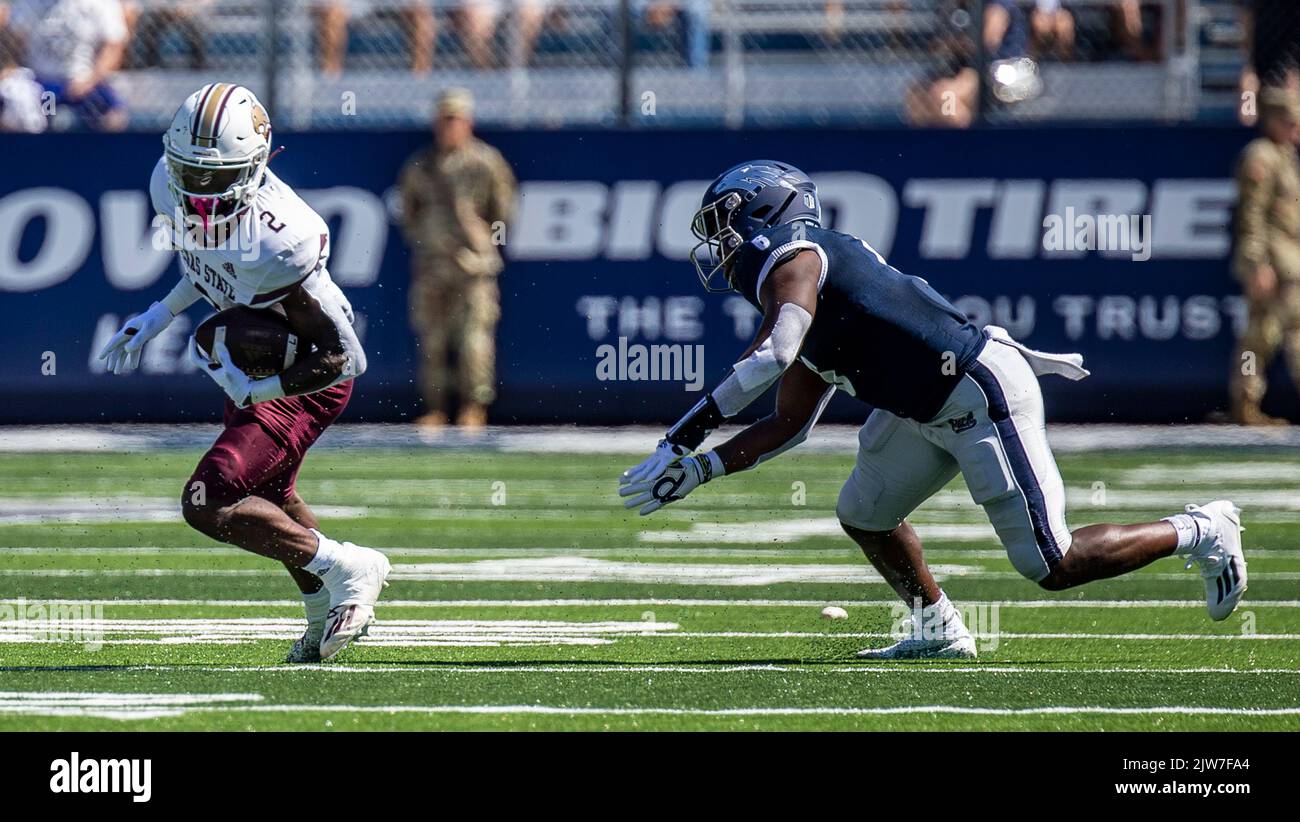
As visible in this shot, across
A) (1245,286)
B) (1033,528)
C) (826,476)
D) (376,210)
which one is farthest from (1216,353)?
(1033,528)

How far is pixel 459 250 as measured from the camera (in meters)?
12.2

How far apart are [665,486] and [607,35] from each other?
7.87 metres

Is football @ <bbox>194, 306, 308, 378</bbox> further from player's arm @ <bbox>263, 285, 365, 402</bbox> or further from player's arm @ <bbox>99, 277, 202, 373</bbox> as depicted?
player's arm @ <bbox>99, 277, 202, 373</bbox>

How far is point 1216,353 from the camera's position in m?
12.1

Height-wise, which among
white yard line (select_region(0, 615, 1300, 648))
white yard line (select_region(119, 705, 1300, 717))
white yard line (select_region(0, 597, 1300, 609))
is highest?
white yard line (select_region(0, 597, 1300, 609))

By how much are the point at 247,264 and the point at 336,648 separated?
107cm

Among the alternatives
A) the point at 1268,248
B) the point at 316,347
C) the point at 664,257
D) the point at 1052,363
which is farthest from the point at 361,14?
the point at 1052,363

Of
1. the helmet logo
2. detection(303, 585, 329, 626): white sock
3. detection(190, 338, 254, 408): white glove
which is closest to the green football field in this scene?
detection(303, 585, 329, 626): white sock

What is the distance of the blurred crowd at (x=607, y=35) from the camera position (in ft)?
41.1

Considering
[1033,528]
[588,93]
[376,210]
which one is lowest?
[1033,528]

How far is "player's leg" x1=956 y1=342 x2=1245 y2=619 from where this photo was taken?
5434 millimetres

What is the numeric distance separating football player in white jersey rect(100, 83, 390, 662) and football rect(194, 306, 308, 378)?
0.08 feet

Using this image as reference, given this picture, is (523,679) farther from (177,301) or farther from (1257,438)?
(1257,438)

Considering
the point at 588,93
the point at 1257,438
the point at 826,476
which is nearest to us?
the point at 826,476
